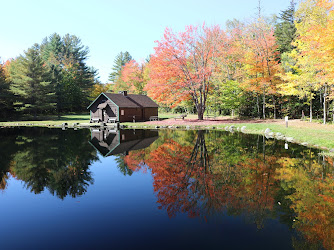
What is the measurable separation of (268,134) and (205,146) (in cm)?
786

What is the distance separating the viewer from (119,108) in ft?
118

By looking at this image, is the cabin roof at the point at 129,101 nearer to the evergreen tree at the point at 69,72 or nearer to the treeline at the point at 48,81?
the treeline at the point at 48,81

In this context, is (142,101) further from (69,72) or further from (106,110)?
(69,72)

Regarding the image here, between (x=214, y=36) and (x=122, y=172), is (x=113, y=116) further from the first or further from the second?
(x=122, y=172)

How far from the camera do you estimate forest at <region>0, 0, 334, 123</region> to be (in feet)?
71.3

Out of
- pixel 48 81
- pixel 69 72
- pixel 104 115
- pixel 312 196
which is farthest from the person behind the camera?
pixel 69 72

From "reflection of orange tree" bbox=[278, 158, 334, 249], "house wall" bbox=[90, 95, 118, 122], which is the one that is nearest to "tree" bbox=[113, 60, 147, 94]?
"house wall" bbox=[90, 95, 118, 122]

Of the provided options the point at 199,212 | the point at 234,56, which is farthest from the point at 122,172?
the point at 234,56

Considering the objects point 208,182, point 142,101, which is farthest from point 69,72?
point 208,182

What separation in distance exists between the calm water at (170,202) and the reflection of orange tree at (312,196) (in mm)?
24

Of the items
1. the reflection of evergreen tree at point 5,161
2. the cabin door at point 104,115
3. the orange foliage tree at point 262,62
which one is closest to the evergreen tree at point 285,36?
the orange foliage tree at point 262,62

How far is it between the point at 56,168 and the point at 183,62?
2438 centimetres

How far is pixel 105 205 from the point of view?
294 inches

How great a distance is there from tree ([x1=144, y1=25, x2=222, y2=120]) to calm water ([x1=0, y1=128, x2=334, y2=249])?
20.3m
